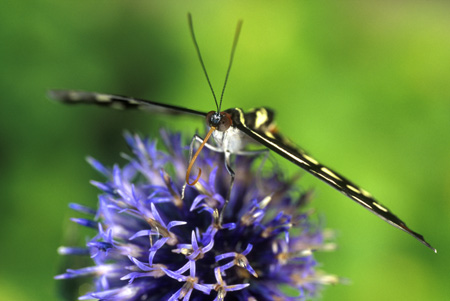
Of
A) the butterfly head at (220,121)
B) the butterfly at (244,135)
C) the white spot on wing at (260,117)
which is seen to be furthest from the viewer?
the white spot on wing at (260,117)

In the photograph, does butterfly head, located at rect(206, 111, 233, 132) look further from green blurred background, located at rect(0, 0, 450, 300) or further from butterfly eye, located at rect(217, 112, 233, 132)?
green blurred background, located at rect(0, 0, 450, 300)

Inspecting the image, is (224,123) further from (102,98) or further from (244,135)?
(102,98)

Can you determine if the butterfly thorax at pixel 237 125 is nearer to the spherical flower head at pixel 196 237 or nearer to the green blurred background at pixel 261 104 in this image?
the spherical flower head at pixel 196 237

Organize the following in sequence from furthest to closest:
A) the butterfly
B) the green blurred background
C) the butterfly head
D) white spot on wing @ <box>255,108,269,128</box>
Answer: the green blurred background
white spot on wing @ <box>255,108,269,128</box>
the butterfly head
the butterfly

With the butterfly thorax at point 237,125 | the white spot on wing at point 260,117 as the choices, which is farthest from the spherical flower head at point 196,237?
the white spot on wing at point 260,117

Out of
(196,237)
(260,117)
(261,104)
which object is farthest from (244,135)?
(261,104)

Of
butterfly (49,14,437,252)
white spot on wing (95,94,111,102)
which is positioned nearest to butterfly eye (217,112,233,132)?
butterfly (49,14,437,252)

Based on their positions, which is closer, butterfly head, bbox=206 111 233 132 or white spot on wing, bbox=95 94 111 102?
butterfly head, bbox=206 111 233 132
